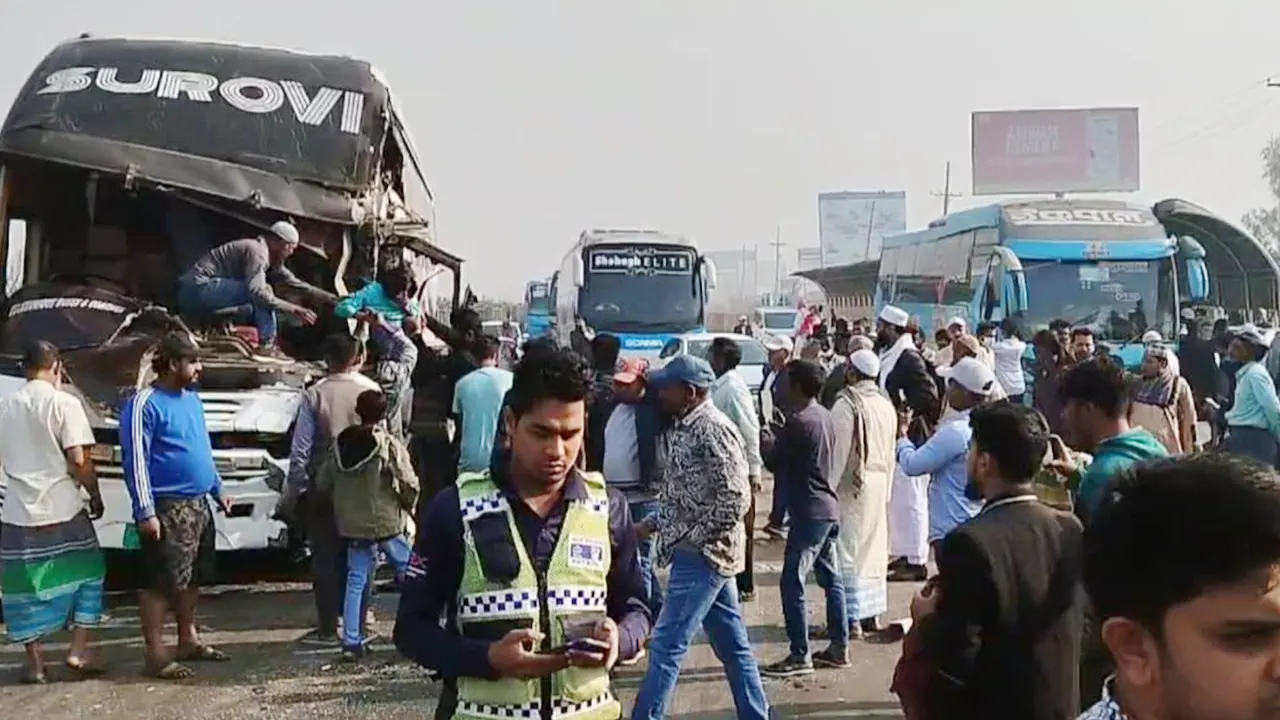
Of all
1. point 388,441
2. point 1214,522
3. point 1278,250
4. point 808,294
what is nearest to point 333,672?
point 388,441

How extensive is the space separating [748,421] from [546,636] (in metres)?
5.53

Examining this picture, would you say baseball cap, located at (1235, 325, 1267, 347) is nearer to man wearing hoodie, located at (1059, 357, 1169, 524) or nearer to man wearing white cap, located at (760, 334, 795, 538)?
man wearing white cap, located at (760, 334, 795, 538)

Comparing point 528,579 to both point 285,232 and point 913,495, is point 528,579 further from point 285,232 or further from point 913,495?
point 913,495

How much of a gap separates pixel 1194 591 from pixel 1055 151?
51.5 metres

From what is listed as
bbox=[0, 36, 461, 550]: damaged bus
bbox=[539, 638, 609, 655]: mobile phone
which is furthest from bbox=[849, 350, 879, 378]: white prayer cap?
bbox=[539, 638, 609, 655]: mobile phone

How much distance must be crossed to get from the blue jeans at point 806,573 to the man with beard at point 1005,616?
3501mm

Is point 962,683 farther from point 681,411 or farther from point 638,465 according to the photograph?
point 638,465

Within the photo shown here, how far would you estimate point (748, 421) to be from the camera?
845 cm

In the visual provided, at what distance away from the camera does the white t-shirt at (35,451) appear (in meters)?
7.21

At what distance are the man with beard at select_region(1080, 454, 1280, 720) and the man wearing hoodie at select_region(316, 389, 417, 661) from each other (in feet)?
20.4

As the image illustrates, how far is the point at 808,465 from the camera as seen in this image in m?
7.36

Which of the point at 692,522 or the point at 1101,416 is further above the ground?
the point at 1101,416

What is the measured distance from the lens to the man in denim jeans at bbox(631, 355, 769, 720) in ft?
19.2

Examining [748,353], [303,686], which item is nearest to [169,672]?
[303,686]
